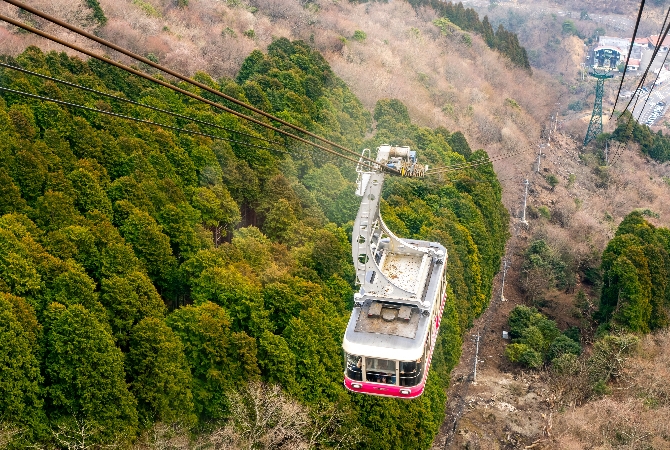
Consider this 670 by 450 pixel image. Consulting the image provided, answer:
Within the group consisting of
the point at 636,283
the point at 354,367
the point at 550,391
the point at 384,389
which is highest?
the point at 354,367

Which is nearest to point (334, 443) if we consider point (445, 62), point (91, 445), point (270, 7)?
point (91, 445)

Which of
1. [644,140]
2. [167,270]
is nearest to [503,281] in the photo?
[167,270]

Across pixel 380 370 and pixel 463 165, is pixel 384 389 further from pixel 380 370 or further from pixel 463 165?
pixel 463 165

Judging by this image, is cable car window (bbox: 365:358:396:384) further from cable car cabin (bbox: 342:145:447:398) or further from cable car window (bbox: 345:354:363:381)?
cable car window (bbox: 345:354:363:381)

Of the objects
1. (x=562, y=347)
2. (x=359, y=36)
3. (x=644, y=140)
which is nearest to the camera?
(x=562, y=347)

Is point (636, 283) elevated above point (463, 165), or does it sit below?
below

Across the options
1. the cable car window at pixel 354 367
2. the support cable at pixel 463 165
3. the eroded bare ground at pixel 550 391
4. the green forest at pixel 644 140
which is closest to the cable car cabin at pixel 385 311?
the cable car window at pixel 354 367

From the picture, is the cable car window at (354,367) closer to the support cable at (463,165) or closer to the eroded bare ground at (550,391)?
the support cable at (463,165)

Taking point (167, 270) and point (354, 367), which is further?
point (167, 270)
